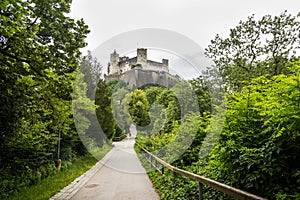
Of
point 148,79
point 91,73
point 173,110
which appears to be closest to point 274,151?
point 173,110

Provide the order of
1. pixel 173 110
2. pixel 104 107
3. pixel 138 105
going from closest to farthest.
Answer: pixel 138 105
pixel 173 110
pixel 104 107

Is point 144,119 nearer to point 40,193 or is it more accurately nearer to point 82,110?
point 82,110

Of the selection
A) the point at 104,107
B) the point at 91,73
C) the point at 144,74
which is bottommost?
the point at 104,107

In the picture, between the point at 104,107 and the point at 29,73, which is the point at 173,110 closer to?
the point at 29,73

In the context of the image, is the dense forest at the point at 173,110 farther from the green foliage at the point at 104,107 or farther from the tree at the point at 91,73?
the green foliage at the point at 104,107

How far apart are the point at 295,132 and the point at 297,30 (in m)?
17.4

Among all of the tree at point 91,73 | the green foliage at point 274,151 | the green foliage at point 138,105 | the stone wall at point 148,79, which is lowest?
the green foliage at point 274,151

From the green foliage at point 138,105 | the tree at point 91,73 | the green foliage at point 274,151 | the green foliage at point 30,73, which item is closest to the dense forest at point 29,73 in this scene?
the green foliage at point 30,73

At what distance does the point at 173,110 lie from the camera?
12.4 metres

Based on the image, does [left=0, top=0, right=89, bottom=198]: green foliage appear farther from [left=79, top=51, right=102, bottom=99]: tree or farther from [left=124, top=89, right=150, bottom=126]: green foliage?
[left=79, top=51, right=102, bottom=99]: tree

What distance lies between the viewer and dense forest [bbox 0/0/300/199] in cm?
259

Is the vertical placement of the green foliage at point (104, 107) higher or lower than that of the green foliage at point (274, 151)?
higher

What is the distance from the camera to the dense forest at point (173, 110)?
259 cm

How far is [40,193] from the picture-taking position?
20.4 ft
